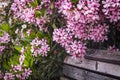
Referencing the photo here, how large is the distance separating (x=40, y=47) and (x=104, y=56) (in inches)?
34.1

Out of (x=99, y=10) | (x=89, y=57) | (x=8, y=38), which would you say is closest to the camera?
(x=99, y=10)

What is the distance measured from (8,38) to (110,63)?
1656 mm

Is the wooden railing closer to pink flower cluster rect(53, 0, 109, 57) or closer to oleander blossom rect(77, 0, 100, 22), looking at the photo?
pink flower cluster rect(53, 0, 109, 57)

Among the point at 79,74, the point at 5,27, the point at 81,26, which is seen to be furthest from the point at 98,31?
the point at 5,27

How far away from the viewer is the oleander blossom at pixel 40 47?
2938mm

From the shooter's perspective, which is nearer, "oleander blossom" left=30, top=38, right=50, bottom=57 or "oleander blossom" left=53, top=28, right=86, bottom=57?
"oleander blossom" left=53, top=28, right=86, bottom=57

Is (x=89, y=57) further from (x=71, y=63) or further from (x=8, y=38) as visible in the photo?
(x=8, y=38)

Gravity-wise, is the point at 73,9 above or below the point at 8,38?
above

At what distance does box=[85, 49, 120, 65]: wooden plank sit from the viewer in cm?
218

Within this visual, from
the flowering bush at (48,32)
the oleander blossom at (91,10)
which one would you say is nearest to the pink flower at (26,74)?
the flowering bush at (48,32)

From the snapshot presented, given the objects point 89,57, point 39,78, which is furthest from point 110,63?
point 39,78

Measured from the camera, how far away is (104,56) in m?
2.30

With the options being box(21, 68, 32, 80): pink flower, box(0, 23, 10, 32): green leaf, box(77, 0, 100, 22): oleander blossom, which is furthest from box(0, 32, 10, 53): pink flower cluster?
box(77, 0, 100, 22): oleander blossom

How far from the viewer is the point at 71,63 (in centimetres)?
275
